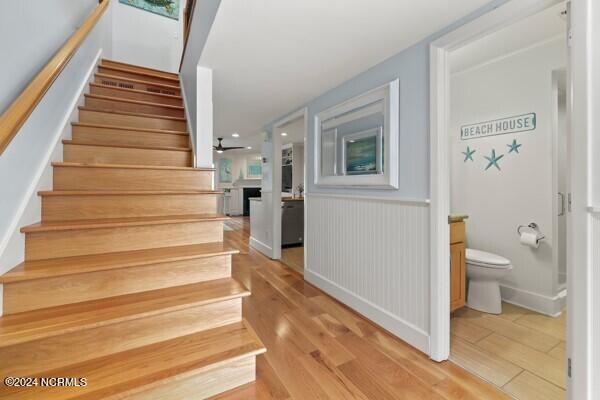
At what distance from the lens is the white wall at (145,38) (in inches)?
170

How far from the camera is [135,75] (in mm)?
3434

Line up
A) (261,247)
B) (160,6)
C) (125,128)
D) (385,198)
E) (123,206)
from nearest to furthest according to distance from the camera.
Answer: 1. (123,206)
2. (385,198)
3. (125,128)
4. (261,247)
5. (160,6)

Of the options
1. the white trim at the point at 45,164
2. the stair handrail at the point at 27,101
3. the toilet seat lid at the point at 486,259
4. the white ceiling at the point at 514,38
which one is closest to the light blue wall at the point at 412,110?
the white ceiling at the point at 514,38

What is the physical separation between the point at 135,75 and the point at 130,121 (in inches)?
48.7

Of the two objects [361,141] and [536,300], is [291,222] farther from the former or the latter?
[536,300]

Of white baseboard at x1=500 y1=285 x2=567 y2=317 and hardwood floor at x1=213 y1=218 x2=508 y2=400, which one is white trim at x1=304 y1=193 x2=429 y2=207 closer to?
hardwood floor at x1=213 y1=218 x2=508 y2=400

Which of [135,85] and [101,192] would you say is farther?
[135,85]

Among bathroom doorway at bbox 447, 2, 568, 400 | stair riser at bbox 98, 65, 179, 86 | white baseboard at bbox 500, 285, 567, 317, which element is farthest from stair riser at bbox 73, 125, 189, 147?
white baseboard at bbox 500, 285, 567, 317

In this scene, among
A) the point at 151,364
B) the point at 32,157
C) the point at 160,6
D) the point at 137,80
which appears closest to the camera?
the point at 151,364

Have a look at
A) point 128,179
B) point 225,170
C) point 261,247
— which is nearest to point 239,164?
point 225,170

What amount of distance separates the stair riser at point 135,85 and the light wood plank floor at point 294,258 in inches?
108

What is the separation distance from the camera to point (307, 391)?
140 cm

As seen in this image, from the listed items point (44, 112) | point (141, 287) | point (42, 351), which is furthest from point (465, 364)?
point (44, 112)

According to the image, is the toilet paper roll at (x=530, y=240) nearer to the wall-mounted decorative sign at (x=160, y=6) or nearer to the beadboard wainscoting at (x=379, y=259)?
the beadboard wainscoting at (x=379, y=259)
